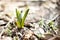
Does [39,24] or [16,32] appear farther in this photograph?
[39,24]

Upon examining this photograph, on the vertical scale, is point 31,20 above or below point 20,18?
below

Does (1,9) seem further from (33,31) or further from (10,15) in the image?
(33,31)

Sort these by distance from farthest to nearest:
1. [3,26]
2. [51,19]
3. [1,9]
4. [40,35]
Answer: [1,9], [51,19], [3,26], [40,35]

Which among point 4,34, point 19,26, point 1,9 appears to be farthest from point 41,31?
point 1,9

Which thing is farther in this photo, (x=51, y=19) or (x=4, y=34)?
(x=51, y=19)

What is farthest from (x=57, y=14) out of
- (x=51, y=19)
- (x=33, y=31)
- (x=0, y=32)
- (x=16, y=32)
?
(x=0, y=32)

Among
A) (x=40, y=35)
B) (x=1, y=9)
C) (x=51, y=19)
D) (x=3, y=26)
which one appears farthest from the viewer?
(x=1, y=9)

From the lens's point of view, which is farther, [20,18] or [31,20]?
[31,20]

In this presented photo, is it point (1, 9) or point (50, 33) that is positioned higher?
point (1, 9)

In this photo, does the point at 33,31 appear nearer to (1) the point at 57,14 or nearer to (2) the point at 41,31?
(2) the point at 41,31
